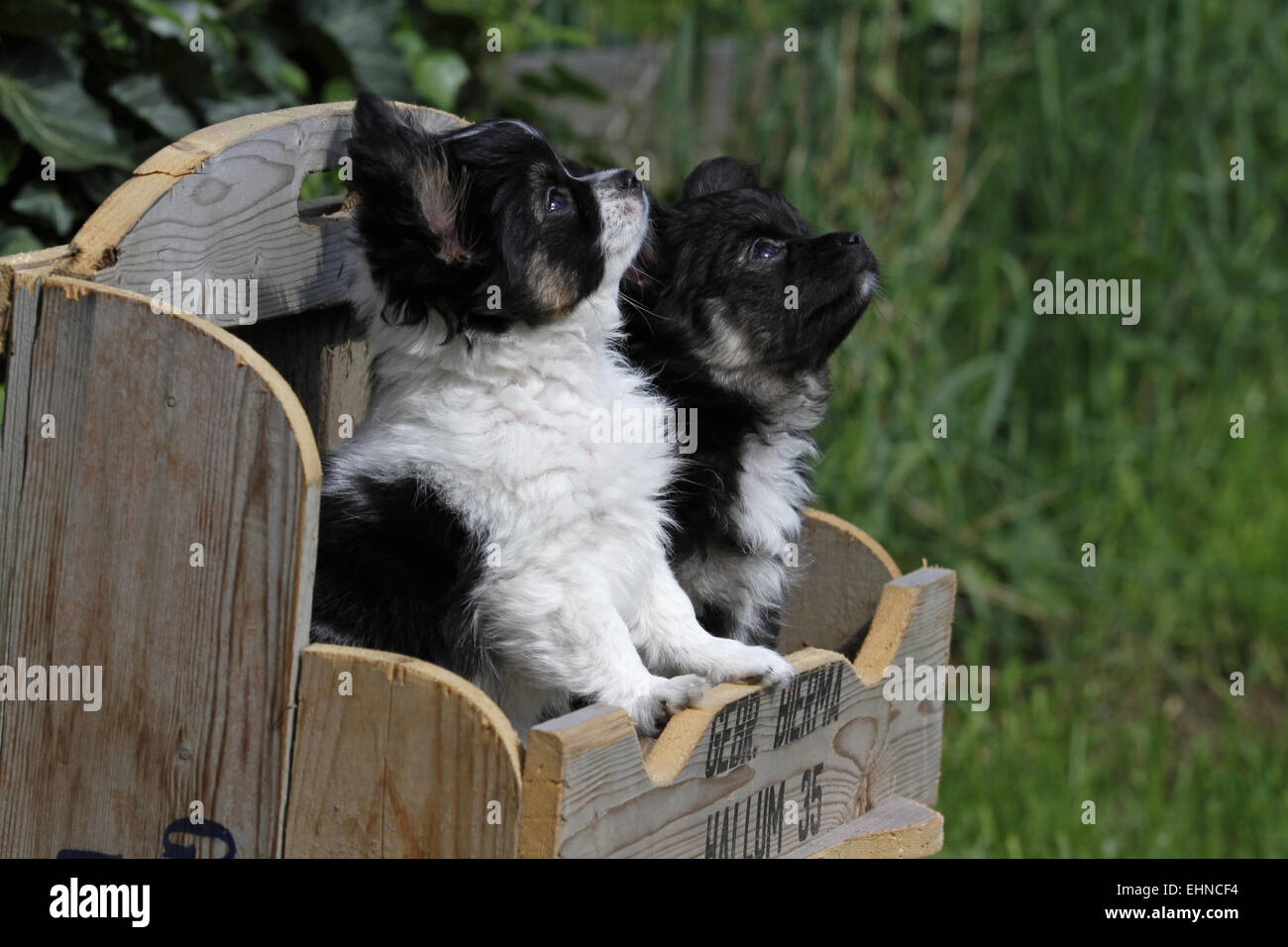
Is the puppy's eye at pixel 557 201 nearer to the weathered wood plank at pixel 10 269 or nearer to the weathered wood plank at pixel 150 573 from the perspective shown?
the weathered wood plank at pixel 150 573

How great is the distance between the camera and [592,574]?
2.36 meters

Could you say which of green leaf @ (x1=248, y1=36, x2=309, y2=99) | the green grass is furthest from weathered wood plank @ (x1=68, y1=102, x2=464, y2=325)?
the green grass

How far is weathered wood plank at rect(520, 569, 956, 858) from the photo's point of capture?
6.48 ft

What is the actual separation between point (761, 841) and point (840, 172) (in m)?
3.36

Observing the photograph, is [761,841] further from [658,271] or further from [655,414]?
[658,271]

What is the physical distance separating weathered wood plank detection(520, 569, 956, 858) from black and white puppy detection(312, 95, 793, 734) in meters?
0.10

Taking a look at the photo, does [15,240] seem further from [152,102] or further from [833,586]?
[833,586]

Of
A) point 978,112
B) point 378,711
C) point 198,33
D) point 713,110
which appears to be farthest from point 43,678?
point 978,112

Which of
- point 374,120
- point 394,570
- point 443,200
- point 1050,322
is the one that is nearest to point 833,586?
point 394,570

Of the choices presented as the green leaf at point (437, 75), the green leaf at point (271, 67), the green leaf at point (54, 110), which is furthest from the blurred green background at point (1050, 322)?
the green leaf at point (54, 110)

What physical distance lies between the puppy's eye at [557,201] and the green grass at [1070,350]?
245cm

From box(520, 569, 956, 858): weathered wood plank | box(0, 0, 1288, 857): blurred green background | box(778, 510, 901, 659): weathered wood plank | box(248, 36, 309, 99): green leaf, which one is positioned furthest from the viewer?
box(0, 0, 1288, 857): blurred green background

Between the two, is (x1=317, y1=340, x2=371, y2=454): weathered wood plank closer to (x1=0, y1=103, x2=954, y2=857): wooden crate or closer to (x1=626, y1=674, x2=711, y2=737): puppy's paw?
(x1=0, y1=103, x2=954, y2=857): wooden crate

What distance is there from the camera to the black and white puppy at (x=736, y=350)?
2.83 m
